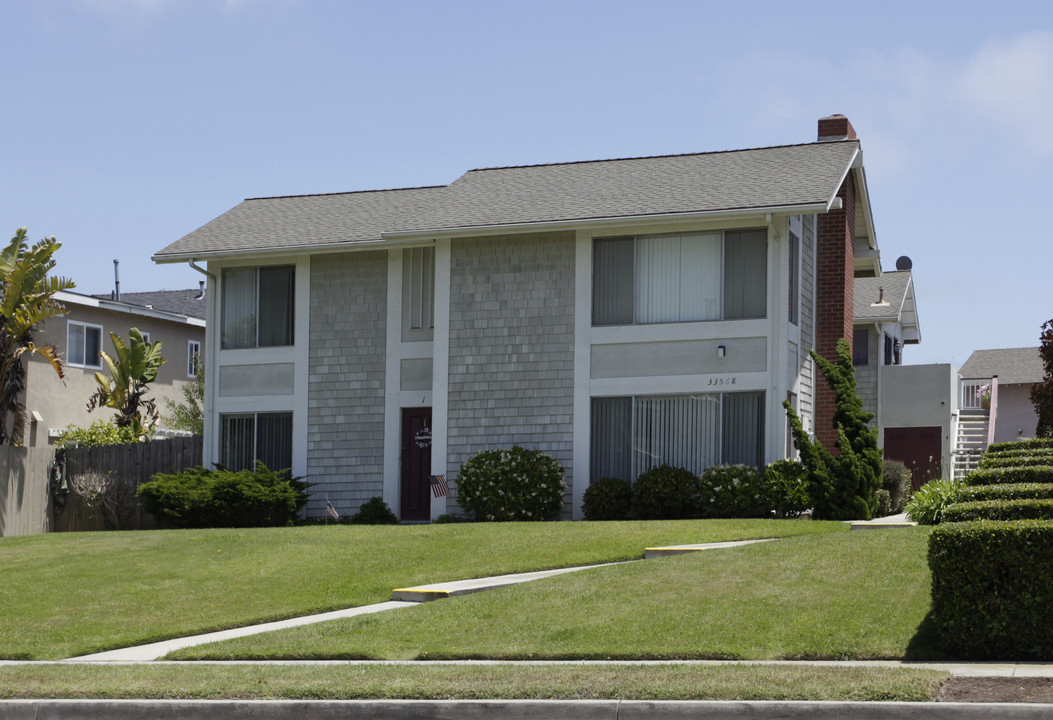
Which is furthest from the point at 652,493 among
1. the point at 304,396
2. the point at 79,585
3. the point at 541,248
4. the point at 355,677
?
the point at 355,677

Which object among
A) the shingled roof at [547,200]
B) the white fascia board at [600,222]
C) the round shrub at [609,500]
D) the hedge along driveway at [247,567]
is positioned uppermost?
the shingled roof at [547,200]

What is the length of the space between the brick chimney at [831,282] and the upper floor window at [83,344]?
19967 mm

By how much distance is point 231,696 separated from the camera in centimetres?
930

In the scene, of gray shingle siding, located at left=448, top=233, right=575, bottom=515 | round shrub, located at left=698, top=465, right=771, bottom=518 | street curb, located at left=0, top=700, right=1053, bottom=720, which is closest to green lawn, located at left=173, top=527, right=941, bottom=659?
street curb, located at left=0, top=700, right=1053, bottom=720

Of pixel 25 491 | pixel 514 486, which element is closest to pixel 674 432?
pixel 514 486

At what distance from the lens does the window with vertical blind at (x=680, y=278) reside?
21.9 m

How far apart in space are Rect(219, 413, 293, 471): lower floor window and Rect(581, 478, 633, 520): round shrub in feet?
21.3

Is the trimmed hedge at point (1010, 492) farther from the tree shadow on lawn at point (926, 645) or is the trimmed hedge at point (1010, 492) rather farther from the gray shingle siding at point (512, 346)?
the gray shingle siding at point (512, 346)

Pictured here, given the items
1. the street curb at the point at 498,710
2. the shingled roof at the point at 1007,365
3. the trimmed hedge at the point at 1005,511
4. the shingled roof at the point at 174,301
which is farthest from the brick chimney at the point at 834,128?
the shingled roof at the point at 1007,365

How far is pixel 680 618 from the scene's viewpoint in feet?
37.8

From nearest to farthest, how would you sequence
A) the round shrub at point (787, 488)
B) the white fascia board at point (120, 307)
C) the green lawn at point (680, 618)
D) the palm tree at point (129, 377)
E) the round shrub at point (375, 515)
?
the green lawn at point (680, 618), the round shrub at point (787, 488), the round shrub at point (375, 515), the palm tree at point (129, 377), the white fascia board at point (120, 307)

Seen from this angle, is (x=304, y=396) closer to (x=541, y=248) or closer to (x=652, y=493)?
(x=541, y=248)

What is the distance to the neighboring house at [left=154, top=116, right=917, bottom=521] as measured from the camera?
21.9m

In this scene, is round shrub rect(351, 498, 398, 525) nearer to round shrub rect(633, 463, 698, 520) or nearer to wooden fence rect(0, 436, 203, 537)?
wooden fence rect(0, 436, 203, 537)
